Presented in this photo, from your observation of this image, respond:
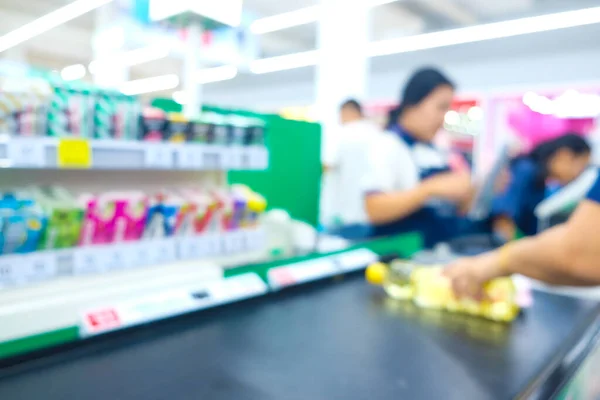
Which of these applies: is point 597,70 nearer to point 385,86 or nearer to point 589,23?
point 589,23

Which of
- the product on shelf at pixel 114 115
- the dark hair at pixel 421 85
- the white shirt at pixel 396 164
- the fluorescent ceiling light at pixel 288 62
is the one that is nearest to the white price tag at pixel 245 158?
the product on shelf at pixel 114 115

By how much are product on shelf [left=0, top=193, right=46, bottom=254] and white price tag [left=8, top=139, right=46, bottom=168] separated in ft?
0.30

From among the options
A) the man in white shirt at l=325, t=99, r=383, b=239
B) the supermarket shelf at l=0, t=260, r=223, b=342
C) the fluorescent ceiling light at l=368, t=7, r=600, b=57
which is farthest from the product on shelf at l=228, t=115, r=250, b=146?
the fluorescent ceiling light at l=368, t=7, r=600, b=57

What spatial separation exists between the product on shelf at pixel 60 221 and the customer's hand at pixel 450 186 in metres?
1.43

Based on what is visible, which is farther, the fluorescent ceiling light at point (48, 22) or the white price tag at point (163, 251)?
the fluorescent ceiling light at point (48, 22)

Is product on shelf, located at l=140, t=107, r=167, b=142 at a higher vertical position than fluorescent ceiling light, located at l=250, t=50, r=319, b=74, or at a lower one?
lower

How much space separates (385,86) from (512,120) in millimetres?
2840

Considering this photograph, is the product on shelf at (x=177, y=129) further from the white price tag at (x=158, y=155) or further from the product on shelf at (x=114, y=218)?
the product on shelf at (x=114, y=218)

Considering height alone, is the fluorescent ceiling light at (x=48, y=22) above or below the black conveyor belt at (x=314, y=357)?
above

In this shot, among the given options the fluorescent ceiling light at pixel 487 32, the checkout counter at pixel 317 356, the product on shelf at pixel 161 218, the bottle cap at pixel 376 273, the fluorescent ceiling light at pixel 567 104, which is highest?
the fluorescent ceiling light at pixel 487 32

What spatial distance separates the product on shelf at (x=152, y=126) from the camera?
1251 mm

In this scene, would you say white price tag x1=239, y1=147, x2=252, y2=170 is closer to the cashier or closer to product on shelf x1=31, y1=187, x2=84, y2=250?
product on shelf x1=31, y1=187, x2=84, y2=250

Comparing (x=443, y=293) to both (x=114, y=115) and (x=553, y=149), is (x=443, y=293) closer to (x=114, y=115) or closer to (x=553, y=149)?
(x=114, y=115)

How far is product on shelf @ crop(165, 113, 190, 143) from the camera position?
129 cm
